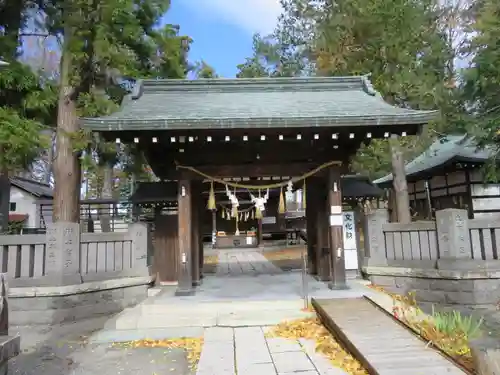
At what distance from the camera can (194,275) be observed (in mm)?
9445

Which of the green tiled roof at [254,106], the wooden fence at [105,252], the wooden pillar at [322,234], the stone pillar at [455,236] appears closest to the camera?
the green tiled roof at [254,106]

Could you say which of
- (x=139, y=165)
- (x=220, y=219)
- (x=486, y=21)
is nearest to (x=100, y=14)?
(x=139, y=165)

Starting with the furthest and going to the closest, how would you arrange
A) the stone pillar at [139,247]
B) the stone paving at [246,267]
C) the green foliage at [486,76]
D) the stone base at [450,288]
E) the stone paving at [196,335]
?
the stone paving at [246,267] → the green foliage at [486,76] → the stone pillar at [139,247] → the stone base at [450,288] → the stone paving at [196,335]

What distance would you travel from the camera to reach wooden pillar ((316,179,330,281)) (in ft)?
30.2

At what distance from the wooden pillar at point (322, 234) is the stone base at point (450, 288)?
5.25ft

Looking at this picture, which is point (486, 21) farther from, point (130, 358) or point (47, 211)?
point (47, 211)

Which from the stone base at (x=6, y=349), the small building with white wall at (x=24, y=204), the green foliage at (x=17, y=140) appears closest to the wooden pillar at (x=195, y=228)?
the green foliage at (x=17, y=140)

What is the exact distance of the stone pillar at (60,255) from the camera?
24.4 ft

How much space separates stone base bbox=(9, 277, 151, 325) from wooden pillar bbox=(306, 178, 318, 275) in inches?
205

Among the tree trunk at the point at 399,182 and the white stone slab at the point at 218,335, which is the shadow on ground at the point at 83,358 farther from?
the tree trunk at the point at 399,182

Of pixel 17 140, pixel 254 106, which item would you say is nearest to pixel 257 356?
pixel 254 106

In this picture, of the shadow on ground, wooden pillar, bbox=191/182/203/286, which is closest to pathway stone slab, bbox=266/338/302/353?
the shadow on ground

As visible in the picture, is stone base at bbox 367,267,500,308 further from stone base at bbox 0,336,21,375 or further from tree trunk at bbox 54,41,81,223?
tree trunk at bbox 54,41,81,223

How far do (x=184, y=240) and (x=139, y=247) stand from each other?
1458 millimetres
